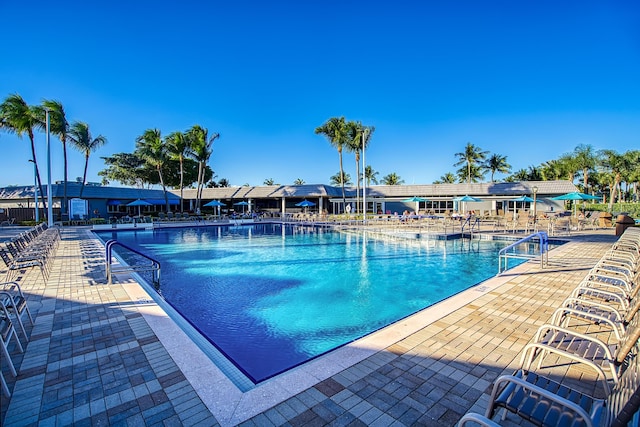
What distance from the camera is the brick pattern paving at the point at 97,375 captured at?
238cm

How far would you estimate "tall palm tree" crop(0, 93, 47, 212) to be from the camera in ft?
62.4

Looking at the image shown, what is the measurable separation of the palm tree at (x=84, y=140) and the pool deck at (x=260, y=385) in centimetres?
2513

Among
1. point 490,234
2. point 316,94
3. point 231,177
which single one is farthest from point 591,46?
point 231,177

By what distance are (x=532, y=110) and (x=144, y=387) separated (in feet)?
93.3

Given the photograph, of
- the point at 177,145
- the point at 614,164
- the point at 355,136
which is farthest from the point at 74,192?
the point at 614,164

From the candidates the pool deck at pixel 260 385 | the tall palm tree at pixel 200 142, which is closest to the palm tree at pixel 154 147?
the tall palm tree at pixel 200 142

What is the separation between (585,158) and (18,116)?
198ft

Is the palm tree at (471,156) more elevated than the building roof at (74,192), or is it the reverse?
the palm tree at (471,156)

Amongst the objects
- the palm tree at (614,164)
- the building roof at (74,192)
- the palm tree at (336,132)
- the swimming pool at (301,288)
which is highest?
the palm tree at (336,132)

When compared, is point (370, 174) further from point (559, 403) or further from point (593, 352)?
point (559, 403)

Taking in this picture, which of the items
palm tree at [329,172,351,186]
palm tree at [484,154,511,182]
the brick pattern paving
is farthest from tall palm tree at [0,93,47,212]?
palm tree at [484,154,511,182]

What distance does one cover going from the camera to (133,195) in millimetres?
31641

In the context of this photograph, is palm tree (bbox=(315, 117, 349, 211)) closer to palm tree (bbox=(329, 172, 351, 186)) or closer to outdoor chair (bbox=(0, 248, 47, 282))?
outdoor chair (bbox=(0, 248, 47, 282))

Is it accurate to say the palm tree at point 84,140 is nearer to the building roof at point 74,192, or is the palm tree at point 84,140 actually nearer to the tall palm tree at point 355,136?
the building roof at point 74,192
